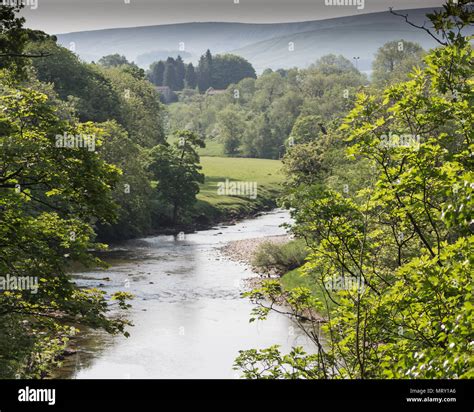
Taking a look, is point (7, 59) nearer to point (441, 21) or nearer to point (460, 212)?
point (441, 21)

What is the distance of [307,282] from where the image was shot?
1480 inches

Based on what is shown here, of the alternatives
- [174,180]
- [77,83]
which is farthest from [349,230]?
[77,83]

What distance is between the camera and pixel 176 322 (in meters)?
31.6

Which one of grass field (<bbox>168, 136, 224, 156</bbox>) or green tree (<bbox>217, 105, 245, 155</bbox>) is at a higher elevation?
green tree (<bbox>217, 105, 245, 155</bbox>)

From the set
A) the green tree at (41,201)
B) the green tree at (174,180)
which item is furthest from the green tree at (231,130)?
the green tree at (41,201)

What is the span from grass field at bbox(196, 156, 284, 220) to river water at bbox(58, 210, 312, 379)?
17.8 meters

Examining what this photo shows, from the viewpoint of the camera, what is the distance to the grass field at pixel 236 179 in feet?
243

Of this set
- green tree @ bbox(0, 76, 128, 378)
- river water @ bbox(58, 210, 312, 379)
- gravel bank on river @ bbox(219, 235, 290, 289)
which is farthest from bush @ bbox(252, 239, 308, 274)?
green tree @ bbox(0, 76, 128, 378)

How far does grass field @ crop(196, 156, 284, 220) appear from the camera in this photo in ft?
243

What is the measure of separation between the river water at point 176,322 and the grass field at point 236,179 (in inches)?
699

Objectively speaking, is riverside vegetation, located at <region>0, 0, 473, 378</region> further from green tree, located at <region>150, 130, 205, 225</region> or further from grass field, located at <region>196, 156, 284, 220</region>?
grass field, located at <region>196, 156, 284, 220</region>

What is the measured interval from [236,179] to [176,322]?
61.4 m
